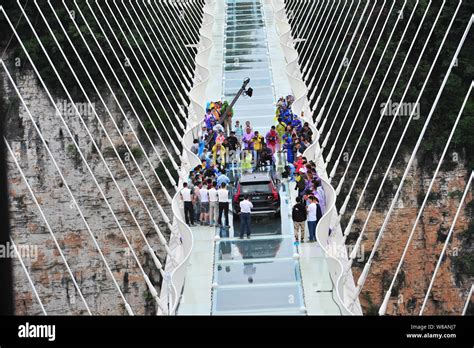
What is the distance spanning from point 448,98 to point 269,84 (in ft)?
32.7

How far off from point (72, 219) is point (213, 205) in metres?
24.9

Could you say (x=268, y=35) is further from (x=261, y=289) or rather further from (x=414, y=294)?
(x=261, y=289)

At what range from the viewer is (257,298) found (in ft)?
52.6

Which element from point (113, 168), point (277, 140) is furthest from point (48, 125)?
point (277, 140)

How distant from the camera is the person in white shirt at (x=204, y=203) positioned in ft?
61.6

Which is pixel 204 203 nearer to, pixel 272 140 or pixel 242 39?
pixel 272 140

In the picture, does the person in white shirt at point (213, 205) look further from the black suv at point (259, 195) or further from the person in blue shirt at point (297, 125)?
the person in blue shirt at point (297, 125)

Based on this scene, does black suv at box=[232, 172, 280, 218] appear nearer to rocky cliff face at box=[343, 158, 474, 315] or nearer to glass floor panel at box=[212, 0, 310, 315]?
glass floor panel at box=[212, 0, 310, 315]

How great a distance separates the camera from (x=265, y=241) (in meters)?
18.2

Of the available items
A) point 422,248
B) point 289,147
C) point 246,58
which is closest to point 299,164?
point 289,147

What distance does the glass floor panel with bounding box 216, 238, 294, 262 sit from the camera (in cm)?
1761

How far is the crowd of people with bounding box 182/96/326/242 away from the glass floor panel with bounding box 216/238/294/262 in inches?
12.2

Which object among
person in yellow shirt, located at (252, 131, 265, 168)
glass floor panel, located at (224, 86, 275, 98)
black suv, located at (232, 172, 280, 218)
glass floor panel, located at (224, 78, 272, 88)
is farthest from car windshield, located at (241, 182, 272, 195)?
glass floor panel, located at (224, 78, 272, 88)
